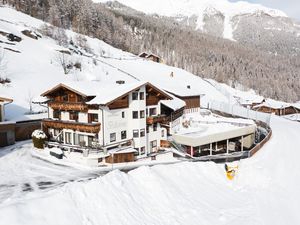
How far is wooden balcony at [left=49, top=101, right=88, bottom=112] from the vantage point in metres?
33.0

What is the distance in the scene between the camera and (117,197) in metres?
18.6

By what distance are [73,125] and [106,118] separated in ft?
14.0

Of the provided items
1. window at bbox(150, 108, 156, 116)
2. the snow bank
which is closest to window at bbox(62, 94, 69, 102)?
the snow bank

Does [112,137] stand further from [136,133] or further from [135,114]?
[135,114]

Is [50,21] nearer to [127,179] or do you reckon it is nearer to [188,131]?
[188,131]

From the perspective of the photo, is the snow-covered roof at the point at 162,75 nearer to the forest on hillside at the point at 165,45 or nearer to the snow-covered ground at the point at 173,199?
the forest on hillside at the point at 165,45

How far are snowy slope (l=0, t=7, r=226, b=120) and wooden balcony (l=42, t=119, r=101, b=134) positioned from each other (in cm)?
898

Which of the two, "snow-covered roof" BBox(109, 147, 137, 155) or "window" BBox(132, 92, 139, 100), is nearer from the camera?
"snow-covered roof" BBox(109, 147, 137, 155)

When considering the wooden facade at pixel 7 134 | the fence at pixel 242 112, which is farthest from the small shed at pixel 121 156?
the fence at pixel 242 112

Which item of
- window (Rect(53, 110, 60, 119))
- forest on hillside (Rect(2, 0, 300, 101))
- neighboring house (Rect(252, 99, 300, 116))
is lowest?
neighboring house (Rect(252, 99, 300, 116))

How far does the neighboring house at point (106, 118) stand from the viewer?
31.9 meters

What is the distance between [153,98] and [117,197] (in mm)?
21360

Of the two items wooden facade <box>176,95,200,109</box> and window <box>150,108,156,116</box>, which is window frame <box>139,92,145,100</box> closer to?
window <box>150,108,156,116</box>

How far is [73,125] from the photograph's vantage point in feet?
109
